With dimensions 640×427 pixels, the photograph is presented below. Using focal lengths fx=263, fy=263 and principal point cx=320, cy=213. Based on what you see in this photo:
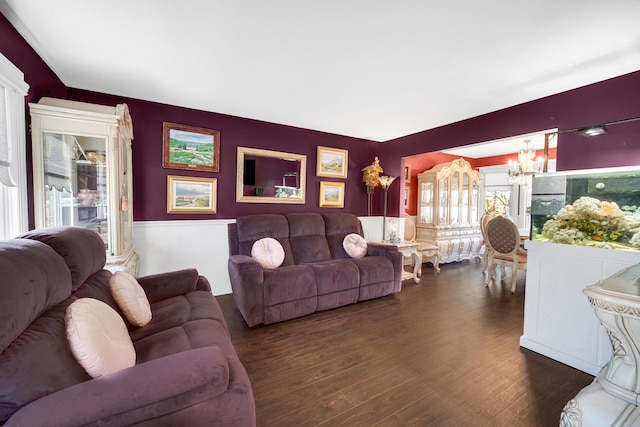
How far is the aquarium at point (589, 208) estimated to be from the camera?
1.80 m

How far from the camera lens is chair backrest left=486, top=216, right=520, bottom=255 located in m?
3.59

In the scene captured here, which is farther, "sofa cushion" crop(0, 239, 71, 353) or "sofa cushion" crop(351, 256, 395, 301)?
"sofa cushion" crop(351, 256, 395, 301)

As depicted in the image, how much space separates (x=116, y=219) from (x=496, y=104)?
13.0ft

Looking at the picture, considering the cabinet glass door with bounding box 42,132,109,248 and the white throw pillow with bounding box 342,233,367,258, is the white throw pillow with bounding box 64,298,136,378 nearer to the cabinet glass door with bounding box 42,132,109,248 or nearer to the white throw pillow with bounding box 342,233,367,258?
the cabinet glass door with bounding box 42,132,109,248

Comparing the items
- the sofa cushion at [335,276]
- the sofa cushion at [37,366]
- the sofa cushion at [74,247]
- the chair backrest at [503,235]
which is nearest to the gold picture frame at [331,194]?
the sofa cushion at [335,276]

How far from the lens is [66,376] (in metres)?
0.91

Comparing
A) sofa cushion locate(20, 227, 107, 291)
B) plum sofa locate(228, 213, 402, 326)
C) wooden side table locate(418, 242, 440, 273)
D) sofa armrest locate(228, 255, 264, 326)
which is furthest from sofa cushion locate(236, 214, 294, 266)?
wooden side table locate(418, 242, 440, 273)

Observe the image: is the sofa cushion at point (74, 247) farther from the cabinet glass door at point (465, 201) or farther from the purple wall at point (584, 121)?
the cabinet glass door at point (465, 201)

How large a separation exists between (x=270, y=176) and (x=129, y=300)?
8.30ft

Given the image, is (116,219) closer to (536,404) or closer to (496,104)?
(536,404)

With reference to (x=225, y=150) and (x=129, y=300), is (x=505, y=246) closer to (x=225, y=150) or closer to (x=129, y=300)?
(x=225, y=150)

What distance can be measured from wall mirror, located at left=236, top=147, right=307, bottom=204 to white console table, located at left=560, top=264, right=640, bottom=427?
10.8 ft

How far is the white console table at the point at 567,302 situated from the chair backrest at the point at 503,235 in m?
1.57

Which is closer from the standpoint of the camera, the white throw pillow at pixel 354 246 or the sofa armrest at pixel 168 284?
the sofa armrest at pixel 168 284
